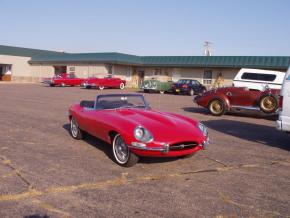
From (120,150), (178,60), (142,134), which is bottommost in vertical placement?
(120,150)

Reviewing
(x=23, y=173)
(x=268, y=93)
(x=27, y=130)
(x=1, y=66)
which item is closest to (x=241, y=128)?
(x=268, y=93)

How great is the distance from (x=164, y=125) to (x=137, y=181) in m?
1.28

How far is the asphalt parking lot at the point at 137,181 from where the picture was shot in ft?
13.7

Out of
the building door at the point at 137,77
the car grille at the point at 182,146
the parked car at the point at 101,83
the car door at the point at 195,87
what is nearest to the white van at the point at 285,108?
the car grille at the point at 182,146

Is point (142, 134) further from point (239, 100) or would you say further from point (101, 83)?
point (101, 83)

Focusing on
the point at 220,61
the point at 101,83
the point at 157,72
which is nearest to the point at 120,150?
the point at 101,83

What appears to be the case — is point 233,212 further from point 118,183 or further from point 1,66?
point 1,66

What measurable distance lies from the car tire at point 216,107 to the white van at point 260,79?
3729mm

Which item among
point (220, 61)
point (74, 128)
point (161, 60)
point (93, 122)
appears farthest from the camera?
point (161, 60)

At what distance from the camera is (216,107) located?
14344 millimetres

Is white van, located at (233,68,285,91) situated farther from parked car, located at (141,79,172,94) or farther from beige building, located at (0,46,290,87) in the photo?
beige building, located at (0,46,290,87)

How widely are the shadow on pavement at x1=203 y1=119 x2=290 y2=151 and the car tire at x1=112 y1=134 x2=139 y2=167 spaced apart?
4155 millimetres

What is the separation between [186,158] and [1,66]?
4906cm

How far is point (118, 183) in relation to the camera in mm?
5082
